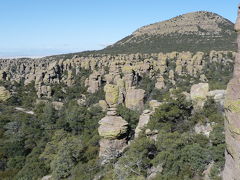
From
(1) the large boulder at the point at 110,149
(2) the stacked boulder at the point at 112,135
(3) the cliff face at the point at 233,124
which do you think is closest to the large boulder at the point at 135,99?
(2) the stacked boulder at the point at 112,135

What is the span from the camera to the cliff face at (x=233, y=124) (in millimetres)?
9328

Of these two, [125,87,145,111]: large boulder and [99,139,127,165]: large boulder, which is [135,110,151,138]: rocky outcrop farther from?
[125,87,145,111]: large boulder

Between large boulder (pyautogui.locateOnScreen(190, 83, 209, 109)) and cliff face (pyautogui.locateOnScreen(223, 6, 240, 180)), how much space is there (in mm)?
16830

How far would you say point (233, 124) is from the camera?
30.9 feet

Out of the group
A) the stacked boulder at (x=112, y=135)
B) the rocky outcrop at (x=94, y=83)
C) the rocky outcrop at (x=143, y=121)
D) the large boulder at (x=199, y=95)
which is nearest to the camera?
the stacked boulder at (x=112, y=135)

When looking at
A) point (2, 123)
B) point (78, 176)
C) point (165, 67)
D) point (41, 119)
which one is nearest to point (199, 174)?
point (78, 176)

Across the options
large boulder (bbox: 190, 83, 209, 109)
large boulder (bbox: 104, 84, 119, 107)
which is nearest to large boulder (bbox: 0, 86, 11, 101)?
large boulder (bbox: 104, 84, 119, 107)

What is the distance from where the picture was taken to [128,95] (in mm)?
43812

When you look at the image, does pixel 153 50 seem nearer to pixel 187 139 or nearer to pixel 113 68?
pixel 113 68

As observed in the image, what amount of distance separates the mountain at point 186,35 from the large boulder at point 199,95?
87.5 metres

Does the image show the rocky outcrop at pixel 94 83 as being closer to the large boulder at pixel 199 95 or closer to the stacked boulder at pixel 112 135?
the large boulder at pixel 199 95

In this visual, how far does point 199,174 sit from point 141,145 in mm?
4696

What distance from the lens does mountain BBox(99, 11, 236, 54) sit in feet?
403

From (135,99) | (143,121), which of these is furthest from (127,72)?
(143,121)
